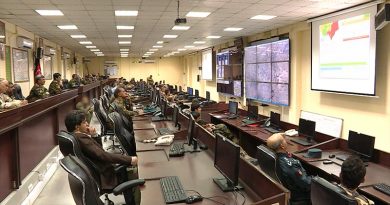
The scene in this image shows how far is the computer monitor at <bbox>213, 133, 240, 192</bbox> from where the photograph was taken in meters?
2.31

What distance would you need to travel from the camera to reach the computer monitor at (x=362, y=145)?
13.0ft

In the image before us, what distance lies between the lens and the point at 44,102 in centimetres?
526

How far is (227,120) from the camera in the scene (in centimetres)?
765

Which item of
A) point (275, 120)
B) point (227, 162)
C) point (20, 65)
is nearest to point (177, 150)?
point (227, 162)

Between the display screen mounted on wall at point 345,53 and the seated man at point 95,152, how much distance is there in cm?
381

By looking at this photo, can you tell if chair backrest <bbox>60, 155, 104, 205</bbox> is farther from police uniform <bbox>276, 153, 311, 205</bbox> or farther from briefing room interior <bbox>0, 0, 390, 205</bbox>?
police uniform <bbox>276, 153, 311, 205</bbox>

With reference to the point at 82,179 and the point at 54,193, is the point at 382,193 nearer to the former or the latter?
the point at 82,179

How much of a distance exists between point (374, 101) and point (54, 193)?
4974 mm

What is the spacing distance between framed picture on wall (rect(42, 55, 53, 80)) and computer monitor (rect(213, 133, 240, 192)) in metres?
9.58

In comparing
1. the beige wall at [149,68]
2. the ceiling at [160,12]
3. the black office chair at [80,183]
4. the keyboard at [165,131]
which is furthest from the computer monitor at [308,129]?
the beige wall at [149,68]

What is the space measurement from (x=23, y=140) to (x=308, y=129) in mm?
4266

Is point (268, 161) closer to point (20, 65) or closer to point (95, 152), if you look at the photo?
point (95, 152)

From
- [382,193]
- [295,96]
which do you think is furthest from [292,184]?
[295,96]

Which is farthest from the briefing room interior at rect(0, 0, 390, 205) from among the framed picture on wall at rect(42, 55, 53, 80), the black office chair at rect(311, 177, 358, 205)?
the framed picture on wall at rect(42, 55, 53, 80)
